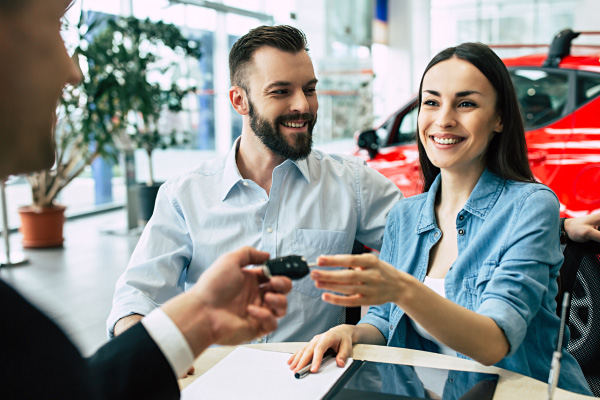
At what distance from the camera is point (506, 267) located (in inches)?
52.6

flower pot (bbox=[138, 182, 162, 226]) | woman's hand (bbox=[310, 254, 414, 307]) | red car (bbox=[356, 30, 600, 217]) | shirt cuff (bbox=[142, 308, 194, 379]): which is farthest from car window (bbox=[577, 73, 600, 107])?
flower pot (bbox=[138, 182, 162, 226])

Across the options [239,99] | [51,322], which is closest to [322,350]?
[51,322]

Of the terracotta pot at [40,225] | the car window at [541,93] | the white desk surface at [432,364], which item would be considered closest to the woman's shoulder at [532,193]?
the white desk surface at [432,364]

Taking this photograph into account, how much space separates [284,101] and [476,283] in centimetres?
90

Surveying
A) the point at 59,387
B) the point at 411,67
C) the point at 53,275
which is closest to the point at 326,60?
the point at 411,67

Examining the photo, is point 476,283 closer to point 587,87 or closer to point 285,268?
point 285,268

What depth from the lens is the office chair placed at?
1.45 m

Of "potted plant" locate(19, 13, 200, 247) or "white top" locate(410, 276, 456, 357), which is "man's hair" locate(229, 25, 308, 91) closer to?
"white top" locate(410, 276, 456, 357)

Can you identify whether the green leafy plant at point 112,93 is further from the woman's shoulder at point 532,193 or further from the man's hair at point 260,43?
the woman's shoulder at point 532,193

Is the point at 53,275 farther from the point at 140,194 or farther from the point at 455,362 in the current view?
the point at 455,362

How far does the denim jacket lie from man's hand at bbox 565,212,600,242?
90 mm

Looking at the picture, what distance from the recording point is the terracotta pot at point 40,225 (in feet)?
17.8

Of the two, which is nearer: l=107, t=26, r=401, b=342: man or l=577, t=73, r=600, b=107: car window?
l=107, t=26, r=401, b=342: man

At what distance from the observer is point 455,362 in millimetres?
1253
